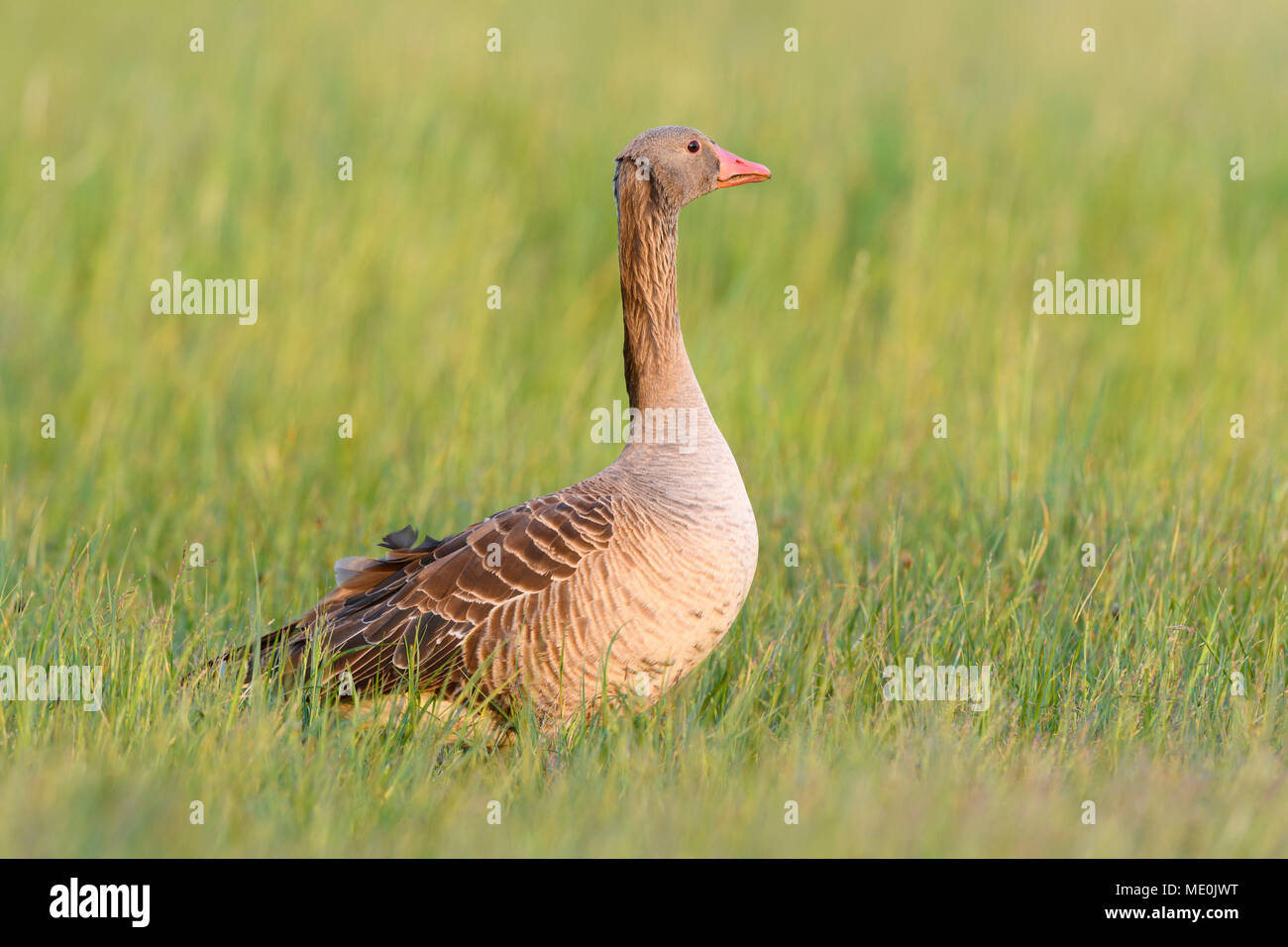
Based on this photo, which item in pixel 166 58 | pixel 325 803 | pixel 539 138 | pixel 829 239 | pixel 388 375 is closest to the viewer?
pixel 325 803

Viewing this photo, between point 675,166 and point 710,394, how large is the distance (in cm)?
333

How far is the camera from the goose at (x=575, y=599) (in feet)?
15.8

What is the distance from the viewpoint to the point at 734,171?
5.66 meters

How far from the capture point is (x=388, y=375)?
905 centimetres

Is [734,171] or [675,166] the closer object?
[675,166]

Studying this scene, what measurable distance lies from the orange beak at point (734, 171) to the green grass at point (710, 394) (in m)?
1.75

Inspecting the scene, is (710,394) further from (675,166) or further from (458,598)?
(458,598)

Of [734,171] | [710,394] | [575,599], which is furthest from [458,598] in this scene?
[710,394]

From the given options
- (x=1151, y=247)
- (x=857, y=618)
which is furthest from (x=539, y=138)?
(x=857, y=618)

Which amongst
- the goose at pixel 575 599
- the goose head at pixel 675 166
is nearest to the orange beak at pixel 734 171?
the goose head at pixel 675 166

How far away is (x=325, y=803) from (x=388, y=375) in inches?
207

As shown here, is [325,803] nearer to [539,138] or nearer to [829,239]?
[829,239]

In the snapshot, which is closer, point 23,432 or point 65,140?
point 23,432

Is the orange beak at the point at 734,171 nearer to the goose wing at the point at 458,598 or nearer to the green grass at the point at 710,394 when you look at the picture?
the goose wing at the point at 458,598
